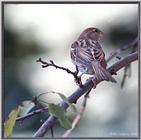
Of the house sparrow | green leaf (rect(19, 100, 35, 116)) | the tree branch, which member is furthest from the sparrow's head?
green leaf (rect(19, 100, 35, 116))

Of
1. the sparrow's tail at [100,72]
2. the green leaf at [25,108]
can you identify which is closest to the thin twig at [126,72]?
the sparrow's tail at [100,72]

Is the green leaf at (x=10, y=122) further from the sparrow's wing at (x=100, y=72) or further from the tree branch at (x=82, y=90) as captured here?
the sparrow's wing at (x=100, y=72)

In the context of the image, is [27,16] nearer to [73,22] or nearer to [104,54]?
Result: [73,22]

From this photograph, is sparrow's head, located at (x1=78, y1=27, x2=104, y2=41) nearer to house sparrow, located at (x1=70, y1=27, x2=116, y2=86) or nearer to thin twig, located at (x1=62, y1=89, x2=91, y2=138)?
house sparrow, located at (x1=70, y1=27, x2=116, y2=86)

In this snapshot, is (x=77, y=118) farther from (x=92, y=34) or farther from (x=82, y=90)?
(x=92, y=34)

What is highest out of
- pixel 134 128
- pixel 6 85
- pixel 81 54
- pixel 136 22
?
pixel 136 22

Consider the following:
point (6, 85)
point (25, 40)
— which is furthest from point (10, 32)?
point (6, 85)
